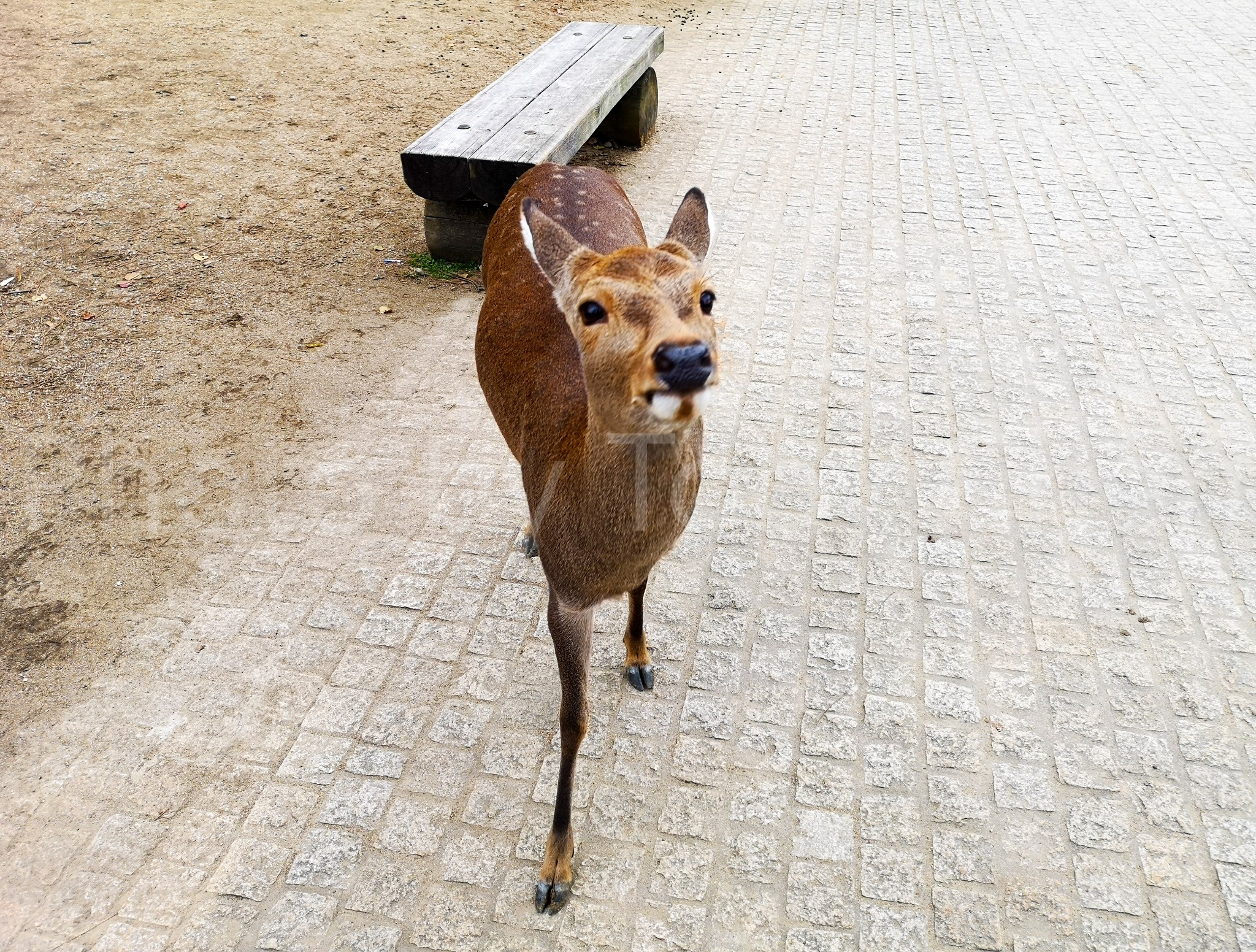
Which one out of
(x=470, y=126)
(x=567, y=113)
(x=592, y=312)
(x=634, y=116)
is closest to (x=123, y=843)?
(x=592, y=312)

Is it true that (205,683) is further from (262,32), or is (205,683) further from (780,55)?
(780,55)

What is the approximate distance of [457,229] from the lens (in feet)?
22.7

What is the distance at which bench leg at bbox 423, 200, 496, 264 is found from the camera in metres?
6.79

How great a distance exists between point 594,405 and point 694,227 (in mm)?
823

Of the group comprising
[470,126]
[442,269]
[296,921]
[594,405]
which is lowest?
[296,921]

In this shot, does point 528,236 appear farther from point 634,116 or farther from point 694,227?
point 634,116

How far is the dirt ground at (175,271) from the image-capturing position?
4.57m

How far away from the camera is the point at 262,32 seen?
1125 centimetres

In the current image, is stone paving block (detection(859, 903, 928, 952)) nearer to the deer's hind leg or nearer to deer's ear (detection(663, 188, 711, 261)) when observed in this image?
the deer's hind leg

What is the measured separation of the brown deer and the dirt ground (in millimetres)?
2120

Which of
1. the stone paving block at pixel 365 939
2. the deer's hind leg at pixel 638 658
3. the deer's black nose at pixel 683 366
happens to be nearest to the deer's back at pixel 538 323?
the deer's black nose at pixel 683 366

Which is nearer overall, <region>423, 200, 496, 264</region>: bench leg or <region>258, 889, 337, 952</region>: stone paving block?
<region>258, 889, 337, 952</region>: stone paving block

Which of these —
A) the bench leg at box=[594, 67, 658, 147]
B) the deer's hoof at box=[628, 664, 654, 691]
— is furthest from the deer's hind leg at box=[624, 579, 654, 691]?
the bench leg at box=[594, 67, 658, 147]

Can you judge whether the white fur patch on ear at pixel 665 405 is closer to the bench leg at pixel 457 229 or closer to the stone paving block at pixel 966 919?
the stone paving block at pixel 966 919
